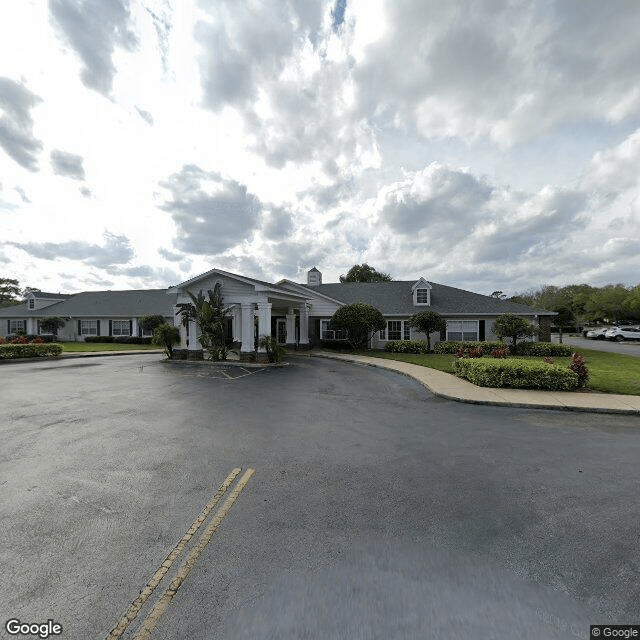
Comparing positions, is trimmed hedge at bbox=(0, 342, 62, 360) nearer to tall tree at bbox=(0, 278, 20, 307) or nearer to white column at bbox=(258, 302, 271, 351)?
white column at bbox=(258, 302, 271, 351)

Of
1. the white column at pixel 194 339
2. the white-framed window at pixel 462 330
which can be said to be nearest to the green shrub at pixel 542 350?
the white-framed window at pixel 462 330

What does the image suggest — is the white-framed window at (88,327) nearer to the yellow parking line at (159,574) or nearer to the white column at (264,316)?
the white column at (264,316)

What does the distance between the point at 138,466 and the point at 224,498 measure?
190 cm

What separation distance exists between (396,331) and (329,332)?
538 cm

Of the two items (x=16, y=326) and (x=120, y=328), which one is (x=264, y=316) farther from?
(x=16, y=326)

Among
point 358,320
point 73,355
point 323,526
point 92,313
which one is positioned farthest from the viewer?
point 92,313

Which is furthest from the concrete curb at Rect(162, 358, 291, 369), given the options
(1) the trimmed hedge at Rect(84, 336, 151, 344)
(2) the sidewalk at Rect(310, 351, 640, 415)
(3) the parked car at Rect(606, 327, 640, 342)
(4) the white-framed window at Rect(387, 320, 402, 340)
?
(3) the parked car at Rect(606, 327, 640, 342)

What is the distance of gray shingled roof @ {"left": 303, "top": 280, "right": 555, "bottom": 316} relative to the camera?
2408 centimetres

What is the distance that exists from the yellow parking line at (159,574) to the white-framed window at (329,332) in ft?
73.5

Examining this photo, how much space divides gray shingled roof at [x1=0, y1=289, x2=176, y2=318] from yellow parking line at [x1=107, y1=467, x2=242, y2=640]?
32.9m

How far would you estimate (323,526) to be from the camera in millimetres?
3678

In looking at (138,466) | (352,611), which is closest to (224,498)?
(138,466)

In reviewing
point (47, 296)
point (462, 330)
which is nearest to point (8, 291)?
point (47, 296)

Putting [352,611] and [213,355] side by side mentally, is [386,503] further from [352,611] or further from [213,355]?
[213,355]
